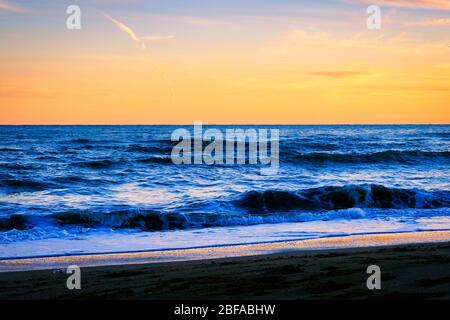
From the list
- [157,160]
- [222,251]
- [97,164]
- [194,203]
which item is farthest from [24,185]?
[222,251]

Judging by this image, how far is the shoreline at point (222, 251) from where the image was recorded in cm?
797

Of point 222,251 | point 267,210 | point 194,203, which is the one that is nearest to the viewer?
point 222,251

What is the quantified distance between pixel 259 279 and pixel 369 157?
27.6 m

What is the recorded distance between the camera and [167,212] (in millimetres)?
13375

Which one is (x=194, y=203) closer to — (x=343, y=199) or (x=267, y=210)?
(x=267, y=210)

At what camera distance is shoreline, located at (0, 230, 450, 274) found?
7973mm

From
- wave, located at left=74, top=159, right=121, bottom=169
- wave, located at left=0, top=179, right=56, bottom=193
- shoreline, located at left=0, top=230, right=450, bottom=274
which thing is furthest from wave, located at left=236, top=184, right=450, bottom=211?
wave, located at left=74, top=159, right=121, bottom=169

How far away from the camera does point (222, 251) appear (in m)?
8.95

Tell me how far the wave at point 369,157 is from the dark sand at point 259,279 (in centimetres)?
2245
